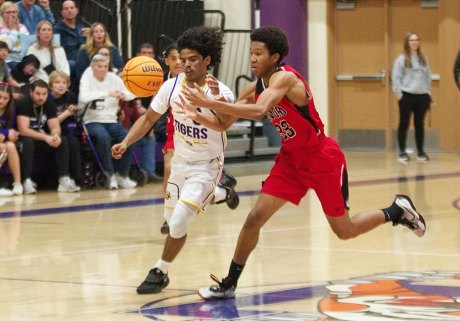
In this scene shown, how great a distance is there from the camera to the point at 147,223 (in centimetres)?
1058

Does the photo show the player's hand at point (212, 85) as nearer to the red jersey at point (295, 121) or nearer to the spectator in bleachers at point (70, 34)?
the red jersey at point (295, 121)

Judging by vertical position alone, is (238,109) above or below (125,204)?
above

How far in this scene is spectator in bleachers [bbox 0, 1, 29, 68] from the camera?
45.8ft

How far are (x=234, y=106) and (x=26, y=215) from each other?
555 cm

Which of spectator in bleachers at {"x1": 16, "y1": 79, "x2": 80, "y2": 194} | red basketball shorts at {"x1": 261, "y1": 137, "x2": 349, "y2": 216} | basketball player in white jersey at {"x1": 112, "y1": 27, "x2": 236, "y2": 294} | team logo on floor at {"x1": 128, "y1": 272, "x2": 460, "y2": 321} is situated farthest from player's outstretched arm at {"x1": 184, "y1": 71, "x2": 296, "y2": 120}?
spectator in bleachers at {"x1": 16, "y1": 79, "x2": 80, "y2": 194}

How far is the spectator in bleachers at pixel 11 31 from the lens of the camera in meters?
14.0

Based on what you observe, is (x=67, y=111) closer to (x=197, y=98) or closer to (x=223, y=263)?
(x=223, y=263)

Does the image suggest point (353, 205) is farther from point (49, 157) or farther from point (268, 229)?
point (49, 157)

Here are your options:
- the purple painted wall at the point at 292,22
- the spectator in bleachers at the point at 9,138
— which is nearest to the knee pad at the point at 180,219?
the spectator in bleachers at the point at 9,138

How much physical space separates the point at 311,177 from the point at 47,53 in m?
8.01

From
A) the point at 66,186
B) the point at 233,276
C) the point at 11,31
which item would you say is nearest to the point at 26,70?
the point at 11,31

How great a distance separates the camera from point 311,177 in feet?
22.1

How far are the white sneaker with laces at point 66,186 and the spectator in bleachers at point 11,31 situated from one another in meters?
1.66

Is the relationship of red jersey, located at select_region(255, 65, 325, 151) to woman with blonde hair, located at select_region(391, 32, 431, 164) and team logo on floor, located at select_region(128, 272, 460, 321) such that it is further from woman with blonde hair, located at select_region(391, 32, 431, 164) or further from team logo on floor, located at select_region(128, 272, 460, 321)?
woman with blonde hair, located at select_region(391, 32, 431, 164)
